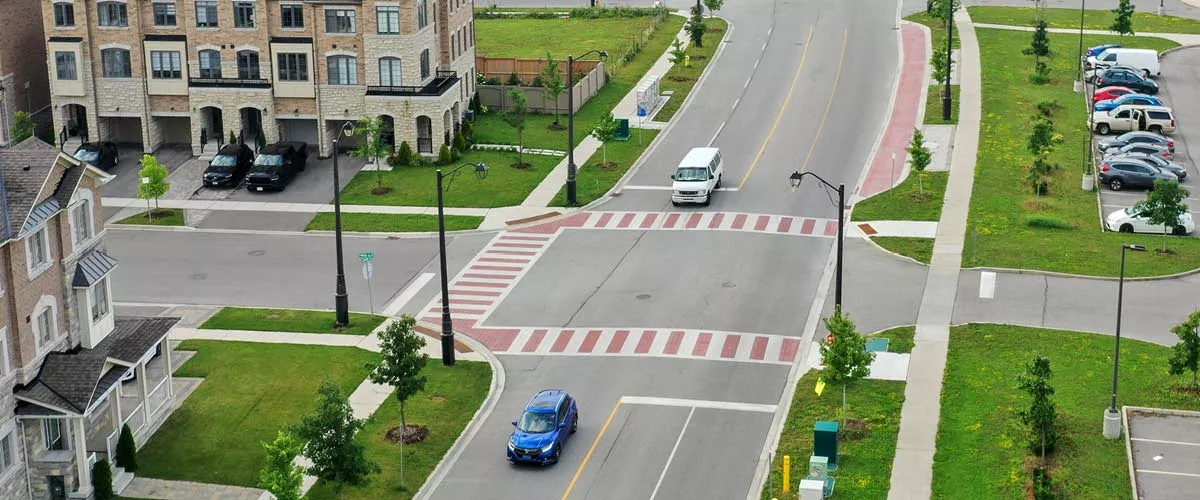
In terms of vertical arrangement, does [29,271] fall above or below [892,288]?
above

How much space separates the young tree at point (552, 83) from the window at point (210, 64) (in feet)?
59.3

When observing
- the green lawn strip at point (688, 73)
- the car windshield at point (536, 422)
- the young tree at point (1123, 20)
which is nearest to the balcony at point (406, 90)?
the green lawn strip at point (688, 73)

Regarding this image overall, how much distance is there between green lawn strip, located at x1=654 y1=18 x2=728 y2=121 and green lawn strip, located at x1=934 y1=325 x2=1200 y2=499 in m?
37.8

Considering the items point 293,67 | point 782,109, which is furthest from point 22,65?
point 782,109

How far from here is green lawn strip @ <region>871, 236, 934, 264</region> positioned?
65.8m

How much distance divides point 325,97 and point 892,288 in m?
34.9

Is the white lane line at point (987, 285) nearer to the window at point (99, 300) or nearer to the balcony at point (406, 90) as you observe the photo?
the window at point (99, 300)

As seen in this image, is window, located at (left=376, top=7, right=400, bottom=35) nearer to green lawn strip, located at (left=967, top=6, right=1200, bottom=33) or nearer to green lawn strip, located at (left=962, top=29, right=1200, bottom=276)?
green lawn strip, located at (left=962, top=29, right=1200, bottom=276)

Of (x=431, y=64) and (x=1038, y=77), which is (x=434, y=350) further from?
(x=1038, y=77)

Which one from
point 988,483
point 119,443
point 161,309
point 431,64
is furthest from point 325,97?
point 988,483

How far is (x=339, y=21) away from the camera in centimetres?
8300

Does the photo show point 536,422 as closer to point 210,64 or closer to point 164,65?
point 210,64

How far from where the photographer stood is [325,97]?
83750 millimetres

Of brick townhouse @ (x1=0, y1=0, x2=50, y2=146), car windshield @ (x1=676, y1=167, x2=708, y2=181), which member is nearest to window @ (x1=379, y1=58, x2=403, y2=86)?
car windshield @ (x1=676, y1=167, x2=708, y2=181)
